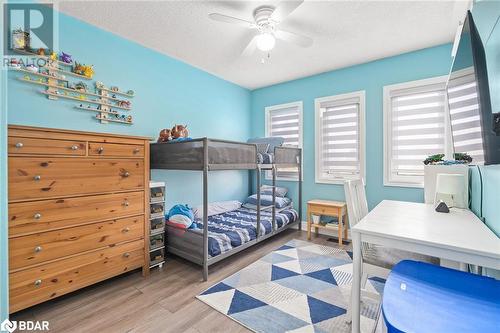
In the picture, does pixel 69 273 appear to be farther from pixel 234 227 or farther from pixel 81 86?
pixel 81 86

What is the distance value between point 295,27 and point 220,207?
2.62 meters

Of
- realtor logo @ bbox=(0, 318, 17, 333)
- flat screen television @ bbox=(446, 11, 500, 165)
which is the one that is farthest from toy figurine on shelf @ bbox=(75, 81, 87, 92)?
flat screen television @ bbox=(446, 11, 500, 165)

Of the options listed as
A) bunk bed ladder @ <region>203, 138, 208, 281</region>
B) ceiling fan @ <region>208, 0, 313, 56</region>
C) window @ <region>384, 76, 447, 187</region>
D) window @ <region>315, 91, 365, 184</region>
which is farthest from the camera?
window @ <region>315, 91, 365, 184</region>

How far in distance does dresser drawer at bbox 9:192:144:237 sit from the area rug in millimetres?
1032

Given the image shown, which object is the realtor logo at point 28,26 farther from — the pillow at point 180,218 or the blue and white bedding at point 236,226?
the blue and white bedding at point 236,226

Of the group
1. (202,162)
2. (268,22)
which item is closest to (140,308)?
(202,162)

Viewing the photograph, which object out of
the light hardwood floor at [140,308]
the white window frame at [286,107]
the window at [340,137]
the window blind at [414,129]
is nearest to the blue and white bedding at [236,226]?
the light hardwood floor at [140,308]

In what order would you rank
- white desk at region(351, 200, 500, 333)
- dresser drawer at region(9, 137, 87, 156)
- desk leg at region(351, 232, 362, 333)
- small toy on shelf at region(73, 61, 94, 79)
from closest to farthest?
white desk at region(351, 200, 500, 333) < desk leg at region(351, 232, 362, 333) < dresser drawer at region(9, 137, 87, 156) < small toy on shelf at region(73, 61, 94, 79)

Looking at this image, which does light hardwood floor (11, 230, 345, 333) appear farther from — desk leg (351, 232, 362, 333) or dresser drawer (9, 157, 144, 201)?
dresser drawer (9, 157, 144, 201)

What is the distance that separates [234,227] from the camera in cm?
283

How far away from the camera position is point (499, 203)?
1.20 m

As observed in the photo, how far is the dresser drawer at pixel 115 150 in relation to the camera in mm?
1890

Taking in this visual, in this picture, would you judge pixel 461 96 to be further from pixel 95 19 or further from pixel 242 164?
pixel 95 19

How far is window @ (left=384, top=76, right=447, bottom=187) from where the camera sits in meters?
2.83
